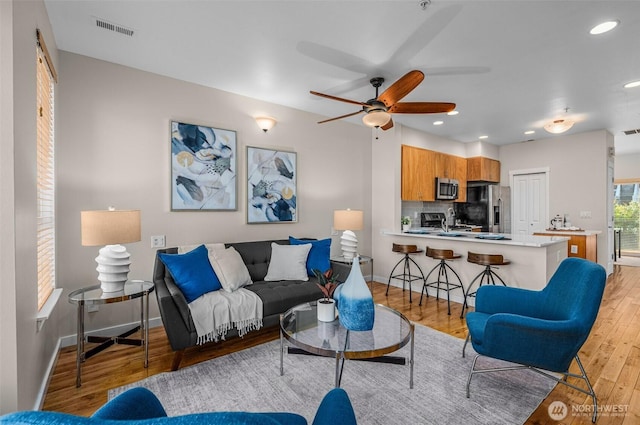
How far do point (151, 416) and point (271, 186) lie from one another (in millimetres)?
3276

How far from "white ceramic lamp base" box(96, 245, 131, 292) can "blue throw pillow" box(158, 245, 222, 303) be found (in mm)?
325

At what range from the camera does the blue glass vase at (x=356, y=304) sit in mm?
2072

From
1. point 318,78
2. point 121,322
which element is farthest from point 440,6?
point 121,322

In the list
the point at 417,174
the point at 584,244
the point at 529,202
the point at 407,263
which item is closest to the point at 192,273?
the point at 407,263

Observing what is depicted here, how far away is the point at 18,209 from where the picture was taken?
1489mm

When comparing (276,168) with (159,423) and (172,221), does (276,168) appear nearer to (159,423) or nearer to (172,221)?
(172,221)

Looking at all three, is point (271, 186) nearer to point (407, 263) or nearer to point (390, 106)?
point (390, 106)

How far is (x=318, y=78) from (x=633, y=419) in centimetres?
365

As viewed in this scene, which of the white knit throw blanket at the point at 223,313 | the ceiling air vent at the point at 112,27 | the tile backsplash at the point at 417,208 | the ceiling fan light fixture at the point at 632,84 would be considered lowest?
the white knit throw blanket at the point at 223,313

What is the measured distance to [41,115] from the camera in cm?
216

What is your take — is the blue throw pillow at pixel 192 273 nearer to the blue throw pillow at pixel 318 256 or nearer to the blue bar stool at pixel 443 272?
the blue throw pillow at pixel 318 256

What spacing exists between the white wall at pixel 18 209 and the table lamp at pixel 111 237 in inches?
20.5

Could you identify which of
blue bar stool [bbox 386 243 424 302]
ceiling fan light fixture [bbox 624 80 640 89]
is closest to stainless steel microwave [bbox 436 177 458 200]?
blue bar stool [bbox 386 243 424 302]

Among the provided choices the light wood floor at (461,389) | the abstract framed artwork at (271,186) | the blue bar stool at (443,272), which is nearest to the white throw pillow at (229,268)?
the light wood floor at (461,389)
